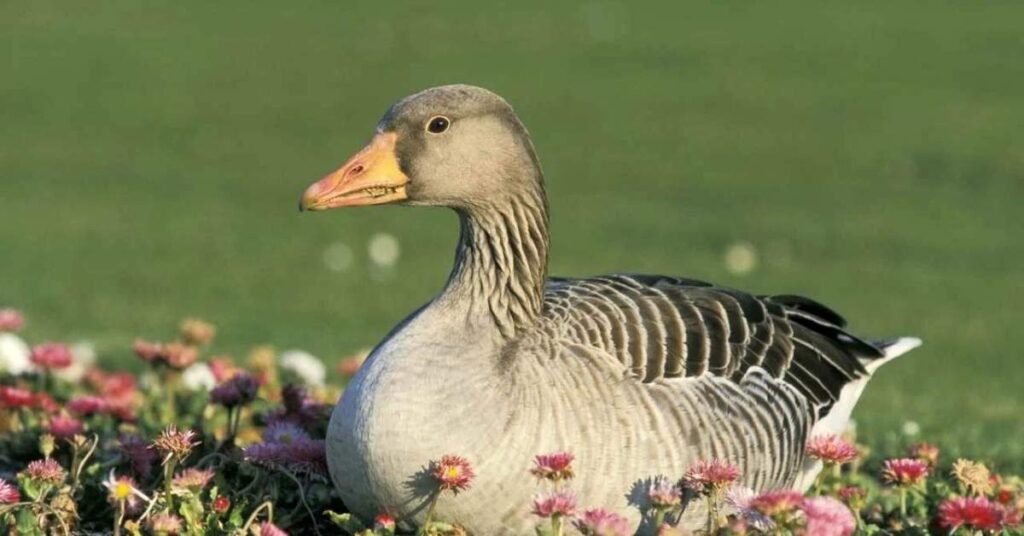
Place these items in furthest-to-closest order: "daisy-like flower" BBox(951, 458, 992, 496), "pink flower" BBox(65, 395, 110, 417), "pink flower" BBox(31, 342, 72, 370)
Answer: "pink flower" BBox(31, 342, 72, 370) → "pink flower" BBox(65, 395, 110, 417) → "daisy-like flower" BBox(951, 458, 992, 496)

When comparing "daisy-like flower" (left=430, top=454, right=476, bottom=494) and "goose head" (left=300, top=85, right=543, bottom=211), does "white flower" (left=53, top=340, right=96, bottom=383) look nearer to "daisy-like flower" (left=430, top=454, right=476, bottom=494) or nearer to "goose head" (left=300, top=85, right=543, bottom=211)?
"goose head" (left=300, top=85, right=543, bottom=211)

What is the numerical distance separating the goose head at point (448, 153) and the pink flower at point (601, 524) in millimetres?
1521

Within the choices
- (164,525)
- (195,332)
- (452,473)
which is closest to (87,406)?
(195,332)

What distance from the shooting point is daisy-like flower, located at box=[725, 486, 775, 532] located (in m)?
5.12

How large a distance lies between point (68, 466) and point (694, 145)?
19.4 metres

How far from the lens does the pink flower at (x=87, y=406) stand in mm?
7363

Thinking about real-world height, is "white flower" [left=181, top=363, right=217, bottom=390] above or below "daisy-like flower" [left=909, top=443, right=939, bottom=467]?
below

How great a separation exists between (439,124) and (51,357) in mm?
2871

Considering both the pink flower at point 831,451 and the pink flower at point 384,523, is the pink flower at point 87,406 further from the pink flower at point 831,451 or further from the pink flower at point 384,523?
the pink flower at point 831,451

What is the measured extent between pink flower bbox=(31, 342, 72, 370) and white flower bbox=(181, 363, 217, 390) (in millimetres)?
612

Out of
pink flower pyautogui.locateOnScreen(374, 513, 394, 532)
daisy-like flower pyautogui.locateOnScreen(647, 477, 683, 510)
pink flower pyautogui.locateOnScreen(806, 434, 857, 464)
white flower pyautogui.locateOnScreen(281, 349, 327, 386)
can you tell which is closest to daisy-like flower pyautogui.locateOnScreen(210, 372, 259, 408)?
pink flower pyautogui.locateOnScreen(374, 513, 394, 532)

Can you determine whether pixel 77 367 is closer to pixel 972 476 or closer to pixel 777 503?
pixel 972 476

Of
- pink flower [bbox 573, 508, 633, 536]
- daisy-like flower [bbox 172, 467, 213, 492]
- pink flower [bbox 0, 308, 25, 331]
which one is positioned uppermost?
pink flower [bbox 573, 508, 633, 536]

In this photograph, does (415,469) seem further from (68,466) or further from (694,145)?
(694,145)
